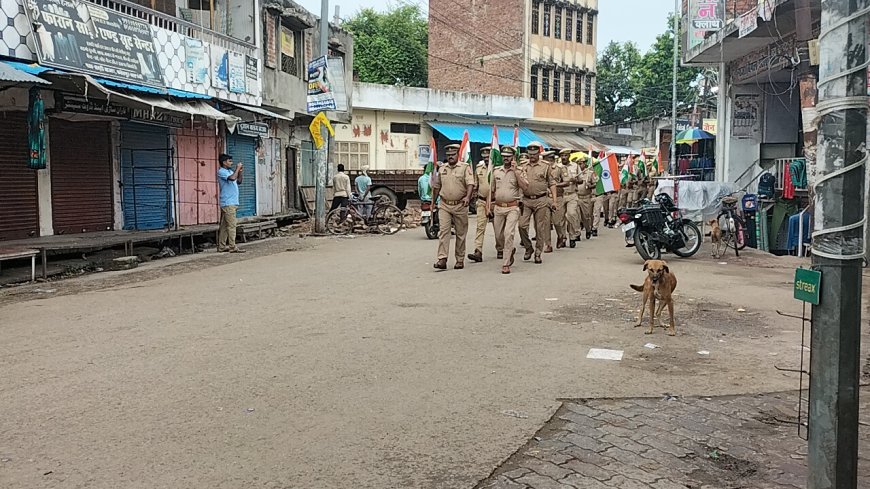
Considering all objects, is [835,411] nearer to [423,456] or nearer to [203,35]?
[423,456]

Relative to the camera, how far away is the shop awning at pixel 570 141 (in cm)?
3572

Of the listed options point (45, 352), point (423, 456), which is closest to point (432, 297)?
point (45, 352)

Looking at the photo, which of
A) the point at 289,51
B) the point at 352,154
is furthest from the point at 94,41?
the point at 352,154

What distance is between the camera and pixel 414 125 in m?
30.1

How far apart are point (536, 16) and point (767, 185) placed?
25316mm

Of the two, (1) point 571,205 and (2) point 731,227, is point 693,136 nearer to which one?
(1) point 571,205

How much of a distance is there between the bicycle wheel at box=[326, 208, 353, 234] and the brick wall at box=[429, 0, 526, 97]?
824 inches

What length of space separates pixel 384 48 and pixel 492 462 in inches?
1655

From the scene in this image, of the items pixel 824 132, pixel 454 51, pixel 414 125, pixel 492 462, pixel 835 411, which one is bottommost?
pixel 492 462

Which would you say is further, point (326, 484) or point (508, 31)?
point (508, 31)

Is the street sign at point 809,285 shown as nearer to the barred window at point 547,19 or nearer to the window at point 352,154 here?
the window at point 352,154

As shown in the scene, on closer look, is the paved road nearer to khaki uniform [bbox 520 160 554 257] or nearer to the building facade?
khaki uniform [bbox 520 160 554 257]

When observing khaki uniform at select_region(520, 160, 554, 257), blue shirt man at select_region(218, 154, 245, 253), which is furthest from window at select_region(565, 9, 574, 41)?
blue shirt man at select_region(218, 154, 245, 253)

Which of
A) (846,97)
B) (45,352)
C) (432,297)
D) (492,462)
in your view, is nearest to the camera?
(846,97)
